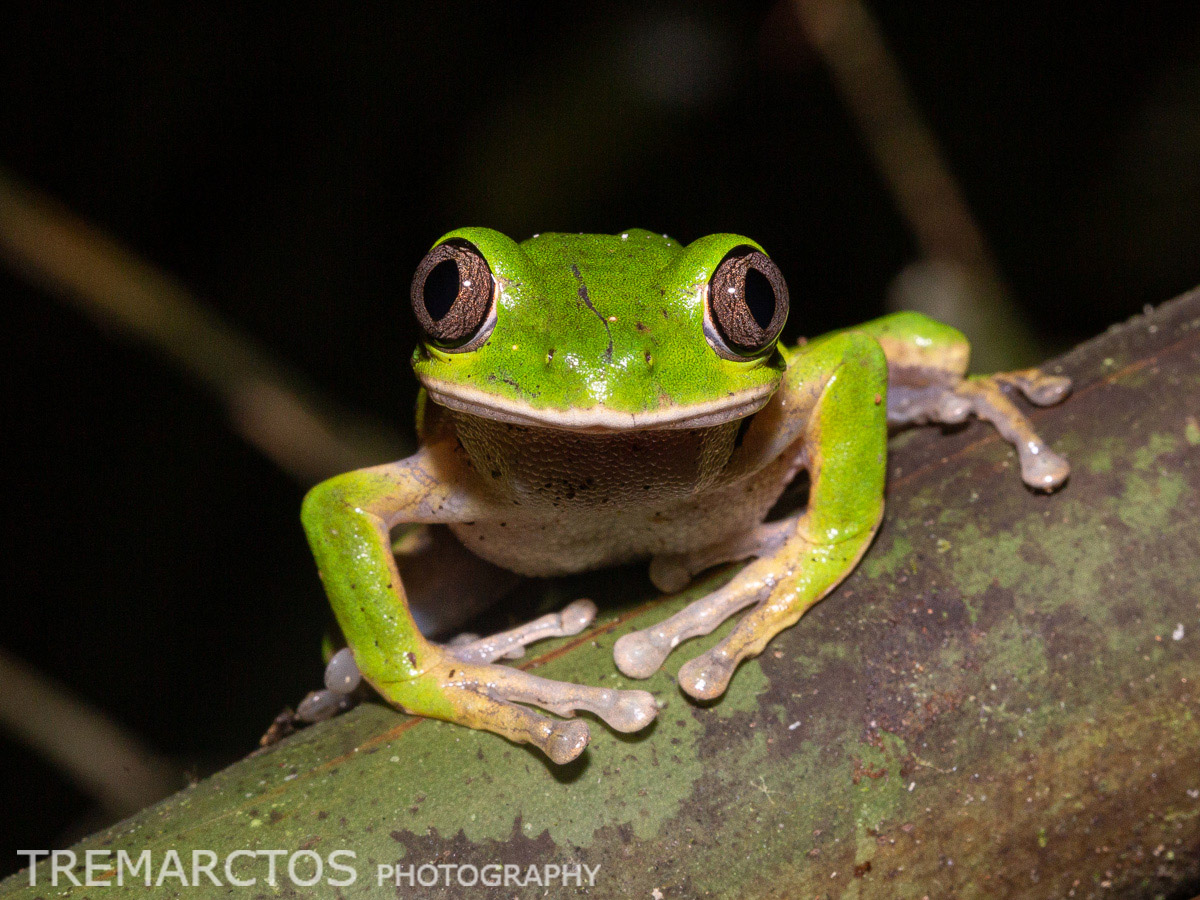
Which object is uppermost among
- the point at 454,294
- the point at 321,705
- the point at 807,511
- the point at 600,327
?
the point at 454,294

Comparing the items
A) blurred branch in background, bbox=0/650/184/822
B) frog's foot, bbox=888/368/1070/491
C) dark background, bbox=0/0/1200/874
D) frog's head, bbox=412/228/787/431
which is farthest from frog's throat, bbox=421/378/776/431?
blurred branch in background, bbox=0/650/184/822

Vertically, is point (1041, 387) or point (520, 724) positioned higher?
point (520, 724)

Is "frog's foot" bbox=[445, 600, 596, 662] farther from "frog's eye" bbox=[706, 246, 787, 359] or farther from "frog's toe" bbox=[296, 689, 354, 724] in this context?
"frog's eye" bbox=[706, 246, 787, 359]

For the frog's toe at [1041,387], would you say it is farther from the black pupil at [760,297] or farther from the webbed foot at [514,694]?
the webbed foot at [514,694]

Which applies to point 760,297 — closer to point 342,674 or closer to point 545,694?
point 545,694

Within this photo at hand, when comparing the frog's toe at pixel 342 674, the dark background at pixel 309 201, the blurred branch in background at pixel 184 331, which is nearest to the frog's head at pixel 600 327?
the frog's toe at pixel 342 674

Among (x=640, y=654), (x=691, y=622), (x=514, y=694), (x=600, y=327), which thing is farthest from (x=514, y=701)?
(x=600, y=327)

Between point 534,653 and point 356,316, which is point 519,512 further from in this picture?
point 356,316

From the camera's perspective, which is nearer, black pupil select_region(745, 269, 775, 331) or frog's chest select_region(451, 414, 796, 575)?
black pupil select_region(745, 269, 775, 331)
